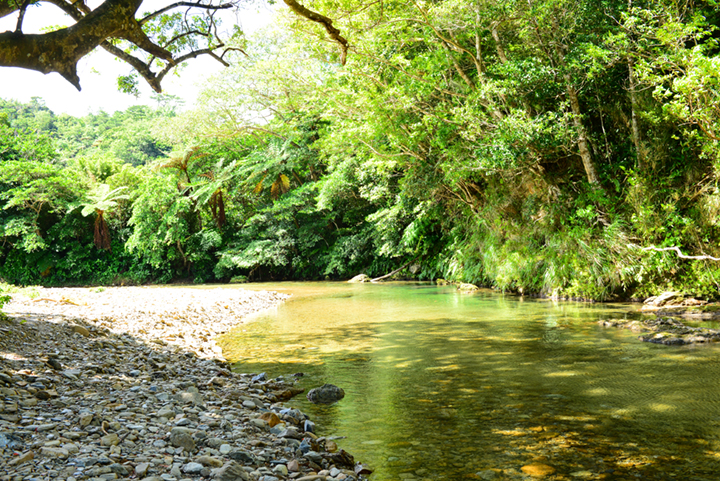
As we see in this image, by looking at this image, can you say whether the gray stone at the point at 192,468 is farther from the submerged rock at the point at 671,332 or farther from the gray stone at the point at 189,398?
the submerged rock at the point at 671,332

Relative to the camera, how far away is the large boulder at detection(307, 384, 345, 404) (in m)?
4.21

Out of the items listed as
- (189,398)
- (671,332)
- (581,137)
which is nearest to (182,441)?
(189,398)

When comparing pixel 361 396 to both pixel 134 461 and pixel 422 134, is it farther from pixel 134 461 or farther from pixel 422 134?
pixel 422 134

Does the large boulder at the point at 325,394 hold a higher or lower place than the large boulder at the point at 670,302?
lower

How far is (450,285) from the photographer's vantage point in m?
16.8

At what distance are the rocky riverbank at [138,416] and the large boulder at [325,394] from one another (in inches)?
9.9

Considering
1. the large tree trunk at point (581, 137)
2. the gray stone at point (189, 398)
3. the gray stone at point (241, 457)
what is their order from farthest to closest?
the large tree trunk at point (581, 137), the gray stone at point (189, 398), the gray stone at point (241, 457)

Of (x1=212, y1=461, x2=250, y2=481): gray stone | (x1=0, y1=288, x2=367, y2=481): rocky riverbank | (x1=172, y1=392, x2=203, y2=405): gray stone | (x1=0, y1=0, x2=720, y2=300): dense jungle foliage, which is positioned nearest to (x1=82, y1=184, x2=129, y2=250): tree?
(x1=0, y1=0, x2=720, y2=300): dense jungle foliage

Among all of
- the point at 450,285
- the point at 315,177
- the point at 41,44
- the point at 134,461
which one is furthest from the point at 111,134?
the point at 134,461

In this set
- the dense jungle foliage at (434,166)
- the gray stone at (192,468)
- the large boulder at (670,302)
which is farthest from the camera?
the dense jungle foliage at (434,166)

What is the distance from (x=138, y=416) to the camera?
10.3 ft

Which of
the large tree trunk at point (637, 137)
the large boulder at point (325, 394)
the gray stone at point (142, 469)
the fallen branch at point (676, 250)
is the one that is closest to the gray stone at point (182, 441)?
the gray stone at point (142, 469)

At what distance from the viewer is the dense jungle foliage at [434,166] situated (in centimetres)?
920

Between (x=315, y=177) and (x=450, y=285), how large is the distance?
9705 mm
